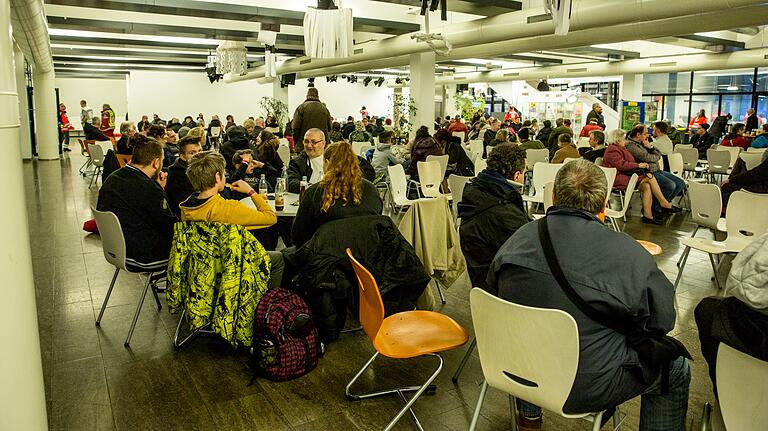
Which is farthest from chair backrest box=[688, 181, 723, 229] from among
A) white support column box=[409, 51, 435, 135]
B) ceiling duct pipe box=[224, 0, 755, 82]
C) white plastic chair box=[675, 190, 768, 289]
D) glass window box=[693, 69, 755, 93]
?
glass window box=[693, 69, 755, 93]

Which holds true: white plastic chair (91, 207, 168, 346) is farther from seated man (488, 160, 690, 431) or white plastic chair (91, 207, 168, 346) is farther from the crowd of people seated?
seated man (488, 160, 690, 431)

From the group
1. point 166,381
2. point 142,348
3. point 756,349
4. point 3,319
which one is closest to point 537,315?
point 756,349

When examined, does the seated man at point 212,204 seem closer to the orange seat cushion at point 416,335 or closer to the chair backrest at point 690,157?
the orange seat cushion at point 416,335

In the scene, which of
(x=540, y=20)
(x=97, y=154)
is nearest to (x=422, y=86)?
(x=540, y=20)

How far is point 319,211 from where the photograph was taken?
142 inches

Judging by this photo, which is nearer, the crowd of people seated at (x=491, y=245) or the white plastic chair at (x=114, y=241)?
the crowd of people seated at (x=491, y=245)

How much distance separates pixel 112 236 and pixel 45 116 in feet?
45.2

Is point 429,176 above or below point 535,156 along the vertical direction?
below

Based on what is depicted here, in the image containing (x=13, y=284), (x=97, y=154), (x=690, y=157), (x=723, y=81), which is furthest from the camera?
(x=723, y=81)

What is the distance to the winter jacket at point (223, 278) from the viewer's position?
10.9 ft

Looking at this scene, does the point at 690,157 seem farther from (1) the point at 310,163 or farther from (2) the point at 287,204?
(2) the point at 287,204

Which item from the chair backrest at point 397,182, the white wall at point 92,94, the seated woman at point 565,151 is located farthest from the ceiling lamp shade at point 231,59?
the white wall at point 92,94

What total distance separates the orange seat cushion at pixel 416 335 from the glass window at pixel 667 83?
61.2 feet

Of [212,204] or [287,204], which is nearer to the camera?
[212,204]
